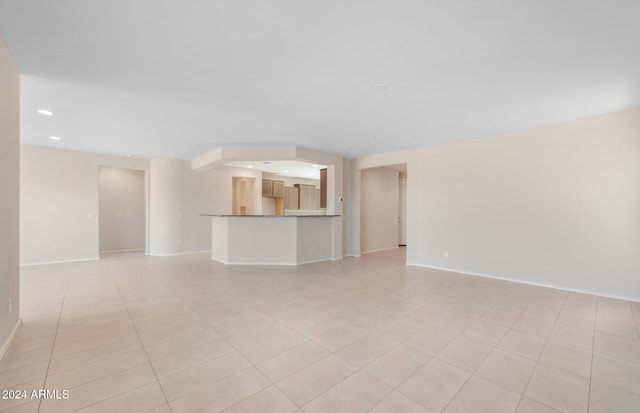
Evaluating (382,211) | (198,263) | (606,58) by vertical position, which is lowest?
(198,263)

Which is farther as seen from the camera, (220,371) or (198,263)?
(198,263)

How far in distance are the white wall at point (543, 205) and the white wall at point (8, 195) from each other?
5.83 metres

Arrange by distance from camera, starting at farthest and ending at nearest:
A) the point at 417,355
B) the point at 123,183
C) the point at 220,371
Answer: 1. the point at 123,183
2. the point at 417,355
3. the point at 220,371

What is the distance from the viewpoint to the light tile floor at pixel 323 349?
5.37 feet

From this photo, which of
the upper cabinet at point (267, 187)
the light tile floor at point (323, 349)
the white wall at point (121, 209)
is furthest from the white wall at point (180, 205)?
the light tile floor at point (323, 349)

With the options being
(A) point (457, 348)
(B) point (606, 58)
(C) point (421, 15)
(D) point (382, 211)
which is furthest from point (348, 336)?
(D) point (382, 211)

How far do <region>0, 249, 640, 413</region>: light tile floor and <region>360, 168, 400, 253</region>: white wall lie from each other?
11.8 feet

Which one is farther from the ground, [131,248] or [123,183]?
[123,183]

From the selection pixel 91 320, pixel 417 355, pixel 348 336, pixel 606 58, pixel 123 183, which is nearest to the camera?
pixel 417 355

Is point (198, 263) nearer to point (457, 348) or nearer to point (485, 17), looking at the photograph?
point (457, 348)

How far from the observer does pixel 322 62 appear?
2355 mm

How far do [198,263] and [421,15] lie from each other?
5875 millimetres

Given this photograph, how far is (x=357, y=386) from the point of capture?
175cm

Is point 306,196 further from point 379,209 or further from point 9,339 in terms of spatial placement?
point 9,339
